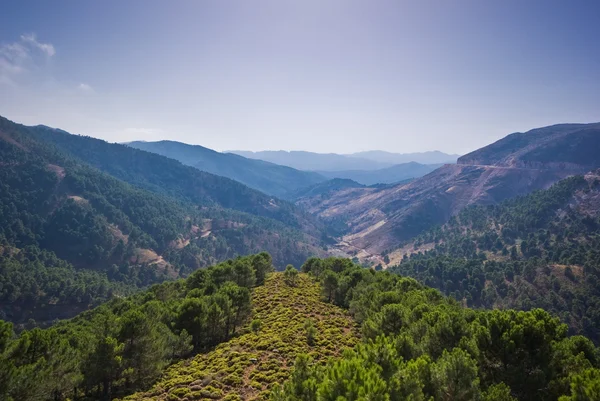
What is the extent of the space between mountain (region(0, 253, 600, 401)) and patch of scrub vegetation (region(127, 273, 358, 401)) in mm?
189

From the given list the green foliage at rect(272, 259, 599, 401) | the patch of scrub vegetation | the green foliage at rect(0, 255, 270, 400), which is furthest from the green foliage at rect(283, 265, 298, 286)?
the green foliage at rect(272, 259, 599, 401)

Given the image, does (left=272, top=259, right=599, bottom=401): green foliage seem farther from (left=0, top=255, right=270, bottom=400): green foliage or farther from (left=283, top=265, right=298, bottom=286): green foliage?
(left=283, top=265, right=298, bottom=286): green foliage

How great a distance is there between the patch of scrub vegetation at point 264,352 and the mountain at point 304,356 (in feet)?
0.62

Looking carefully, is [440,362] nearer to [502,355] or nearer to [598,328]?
[502,355]

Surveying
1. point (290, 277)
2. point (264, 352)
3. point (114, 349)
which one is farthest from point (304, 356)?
point (290, 277)

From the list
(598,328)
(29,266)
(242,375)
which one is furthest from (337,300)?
(29,266)

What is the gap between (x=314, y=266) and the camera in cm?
10725

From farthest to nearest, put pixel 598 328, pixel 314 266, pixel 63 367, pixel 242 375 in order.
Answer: pixel 598 328, pixel 314 266, pixel 242 375, pixel 63 367

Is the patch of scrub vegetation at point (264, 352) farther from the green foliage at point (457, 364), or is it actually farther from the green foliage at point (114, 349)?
the green foliage at point (457, 364)

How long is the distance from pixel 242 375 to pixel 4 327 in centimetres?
2429

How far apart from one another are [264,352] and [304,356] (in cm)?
2353

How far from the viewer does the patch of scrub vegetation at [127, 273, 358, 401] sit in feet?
115

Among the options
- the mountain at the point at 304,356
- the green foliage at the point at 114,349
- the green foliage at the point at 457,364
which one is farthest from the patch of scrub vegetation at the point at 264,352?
the green foliage at the point at 457,364

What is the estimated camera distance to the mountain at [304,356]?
22875 mm
